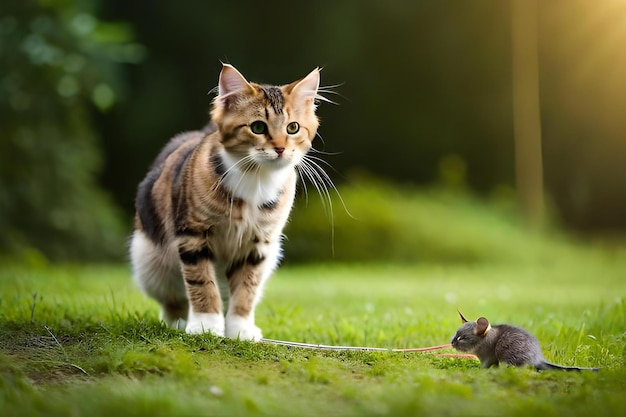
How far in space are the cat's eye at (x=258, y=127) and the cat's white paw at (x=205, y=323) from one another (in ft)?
2.83

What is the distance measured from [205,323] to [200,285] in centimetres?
18

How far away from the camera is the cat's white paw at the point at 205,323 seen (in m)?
3.49

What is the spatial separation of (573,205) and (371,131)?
2980 millimetres

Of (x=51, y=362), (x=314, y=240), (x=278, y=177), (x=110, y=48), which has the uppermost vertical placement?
(x=110, y=48)

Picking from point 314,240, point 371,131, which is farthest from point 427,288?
point 371,131

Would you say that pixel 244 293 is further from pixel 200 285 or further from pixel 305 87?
pixel 305 87

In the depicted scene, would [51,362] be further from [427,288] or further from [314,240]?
[314,240]

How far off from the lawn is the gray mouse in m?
0.08

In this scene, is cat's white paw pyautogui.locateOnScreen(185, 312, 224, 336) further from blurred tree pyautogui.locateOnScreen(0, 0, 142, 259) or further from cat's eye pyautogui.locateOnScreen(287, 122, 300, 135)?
blurred tree pyautogui.locateOnScreen(0, 0, 142, 259)

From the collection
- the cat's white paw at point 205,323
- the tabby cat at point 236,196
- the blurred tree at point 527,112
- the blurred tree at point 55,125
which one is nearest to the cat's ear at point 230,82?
the tabby cat at point 236,196

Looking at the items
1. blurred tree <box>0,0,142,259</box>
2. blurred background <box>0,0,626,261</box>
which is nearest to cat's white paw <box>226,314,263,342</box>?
blurred tree <box>0,0,142,259</box>

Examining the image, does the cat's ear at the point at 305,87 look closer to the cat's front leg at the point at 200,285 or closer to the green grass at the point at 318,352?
the cat's front leg at the point at 200,285

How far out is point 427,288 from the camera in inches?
269

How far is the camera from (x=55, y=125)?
28.7ft
